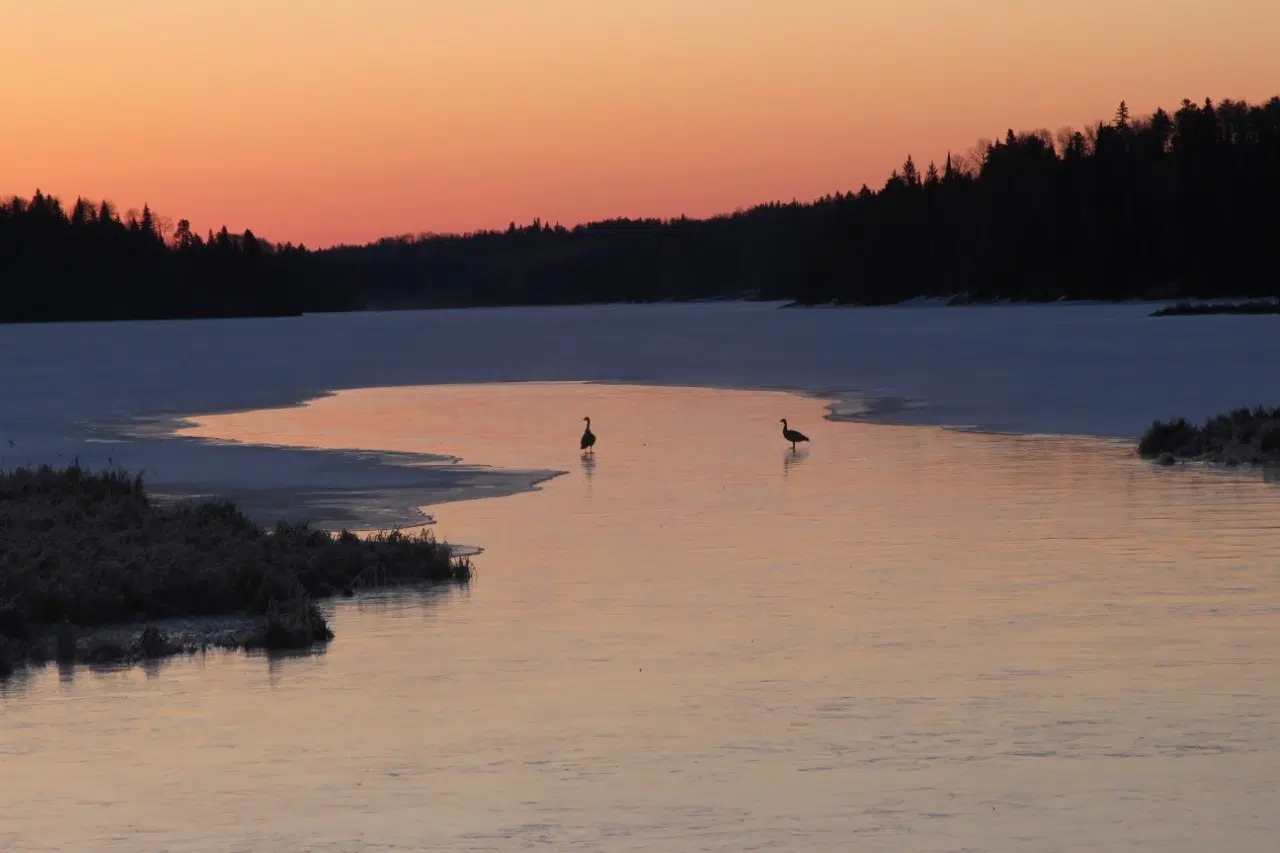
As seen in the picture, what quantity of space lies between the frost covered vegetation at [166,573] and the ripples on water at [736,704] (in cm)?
46

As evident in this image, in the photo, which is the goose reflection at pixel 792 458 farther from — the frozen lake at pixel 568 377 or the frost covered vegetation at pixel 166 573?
the frost covered vegetation at pixel 166 573

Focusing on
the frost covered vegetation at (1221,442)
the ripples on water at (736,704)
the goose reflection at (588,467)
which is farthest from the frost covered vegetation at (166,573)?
the frost covered vegetation at (1221,442)

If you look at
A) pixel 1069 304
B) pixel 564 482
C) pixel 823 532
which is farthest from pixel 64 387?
pixel 1069 304

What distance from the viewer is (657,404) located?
147 feet

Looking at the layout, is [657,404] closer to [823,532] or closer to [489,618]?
[823,532]

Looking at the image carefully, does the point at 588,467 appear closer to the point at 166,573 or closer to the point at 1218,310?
the point at 166,573

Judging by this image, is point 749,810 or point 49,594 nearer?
point 749,810

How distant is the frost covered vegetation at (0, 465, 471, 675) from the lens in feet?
45.5

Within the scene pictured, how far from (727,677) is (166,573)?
18.1ft

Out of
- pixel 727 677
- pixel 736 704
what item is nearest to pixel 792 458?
pixel 727 677

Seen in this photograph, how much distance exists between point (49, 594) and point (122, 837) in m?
6.42

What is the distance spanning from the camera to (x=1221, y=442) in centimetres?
2781

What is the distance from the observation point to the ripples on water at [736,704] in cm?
883

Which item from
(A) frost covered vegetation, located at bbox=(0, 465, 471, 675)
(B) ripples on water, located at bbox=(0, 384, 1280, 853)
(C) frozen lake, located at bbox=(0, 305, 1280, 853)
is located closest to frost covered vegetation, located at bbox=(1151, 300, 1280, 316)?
(C) frozen lake, located at bbox=(0, 305, 1280, 853)
